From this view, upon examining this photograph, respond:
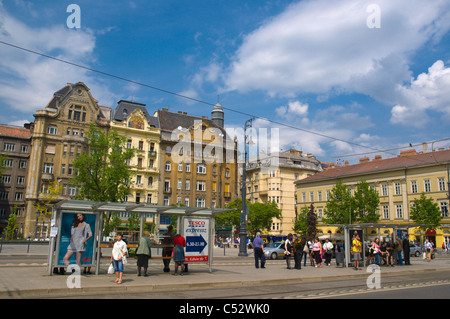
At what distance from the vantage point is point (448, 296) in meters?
11.0

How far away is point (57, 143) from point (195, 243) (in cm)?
5075

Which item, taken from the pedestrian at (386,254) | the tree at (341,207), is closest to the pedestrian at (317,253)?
the pedestrian at (386,254)

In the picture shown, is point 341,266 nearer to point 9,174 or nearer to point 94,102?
point 94,102

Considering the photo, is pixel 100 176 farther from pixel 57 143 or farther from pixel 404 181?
pixel 404 181

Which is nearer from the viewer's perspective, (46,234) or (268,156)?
(46,234)

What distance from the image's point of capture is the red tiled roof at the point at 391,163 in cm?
5419

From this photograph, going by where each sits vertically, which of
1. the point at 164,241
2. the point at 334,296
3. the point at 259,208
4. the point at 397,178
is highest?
the point at 397,178

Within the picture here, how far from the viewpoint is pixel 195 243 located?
17016 mm

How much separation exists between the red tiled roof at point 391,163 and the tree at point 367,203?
5769mm

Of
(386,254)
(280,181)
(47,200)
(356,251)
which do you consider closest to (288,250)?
(356,251)

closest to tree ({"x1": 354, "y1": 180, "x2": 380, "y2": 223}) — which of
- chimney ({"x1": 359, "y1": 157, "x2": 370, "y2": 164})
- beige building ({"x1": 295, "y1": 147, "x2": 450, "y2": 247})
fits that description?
beige building ({"x1": 295, "y1": 147, "x2": 450, "y2": 247})

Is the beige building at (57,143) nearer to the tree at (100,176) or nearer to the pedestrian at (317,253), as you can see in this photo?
the tree at (100,176)

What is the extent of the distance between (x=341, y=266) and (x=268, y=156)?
65.3 meters
